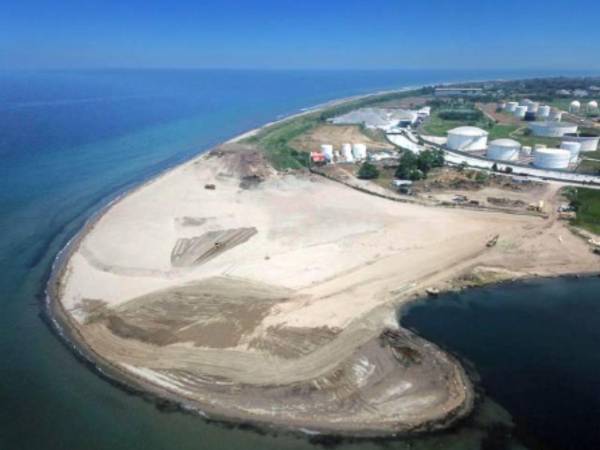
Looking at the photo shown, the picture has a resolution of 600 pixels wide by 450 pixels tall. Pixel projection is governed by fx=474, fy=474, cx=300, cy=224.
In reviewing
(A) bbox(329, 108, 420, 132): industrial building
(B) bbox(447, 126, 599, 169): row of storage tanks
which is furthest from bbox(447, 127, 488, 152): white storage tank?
(A) bbox(329, 108, 420, 132): industrial building

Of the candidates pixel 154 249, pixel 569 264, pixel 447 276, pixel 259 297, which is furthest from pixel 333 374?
pixel 569 264

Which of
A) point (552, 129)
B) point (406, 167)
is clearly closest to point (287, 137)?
point (406, 167)

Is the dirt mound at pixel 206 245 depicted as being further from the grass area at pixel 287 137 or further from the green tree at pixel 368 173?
the grass area at pixel 287 137

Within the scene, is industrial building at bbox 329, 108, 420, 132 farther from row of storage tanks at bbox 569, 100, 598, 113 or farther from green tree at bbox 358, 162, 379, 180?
row of storage tanks at bbox 569, 100, 598, 113

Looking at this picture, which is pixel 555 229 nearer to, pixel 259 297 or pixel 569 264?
pixel 569 264

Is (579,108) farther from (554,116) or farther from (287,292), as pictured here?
(287,292)

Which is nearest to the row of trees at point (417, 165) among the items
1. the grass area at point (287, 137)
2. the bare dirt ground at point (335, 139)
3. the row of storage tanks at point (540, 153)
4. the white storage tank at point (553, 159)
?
the row of storage tanks at point (540, 153)

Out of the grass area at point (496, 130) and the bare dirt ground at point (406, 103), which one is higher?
Result: the bare dirt ground at point (406, 103)
